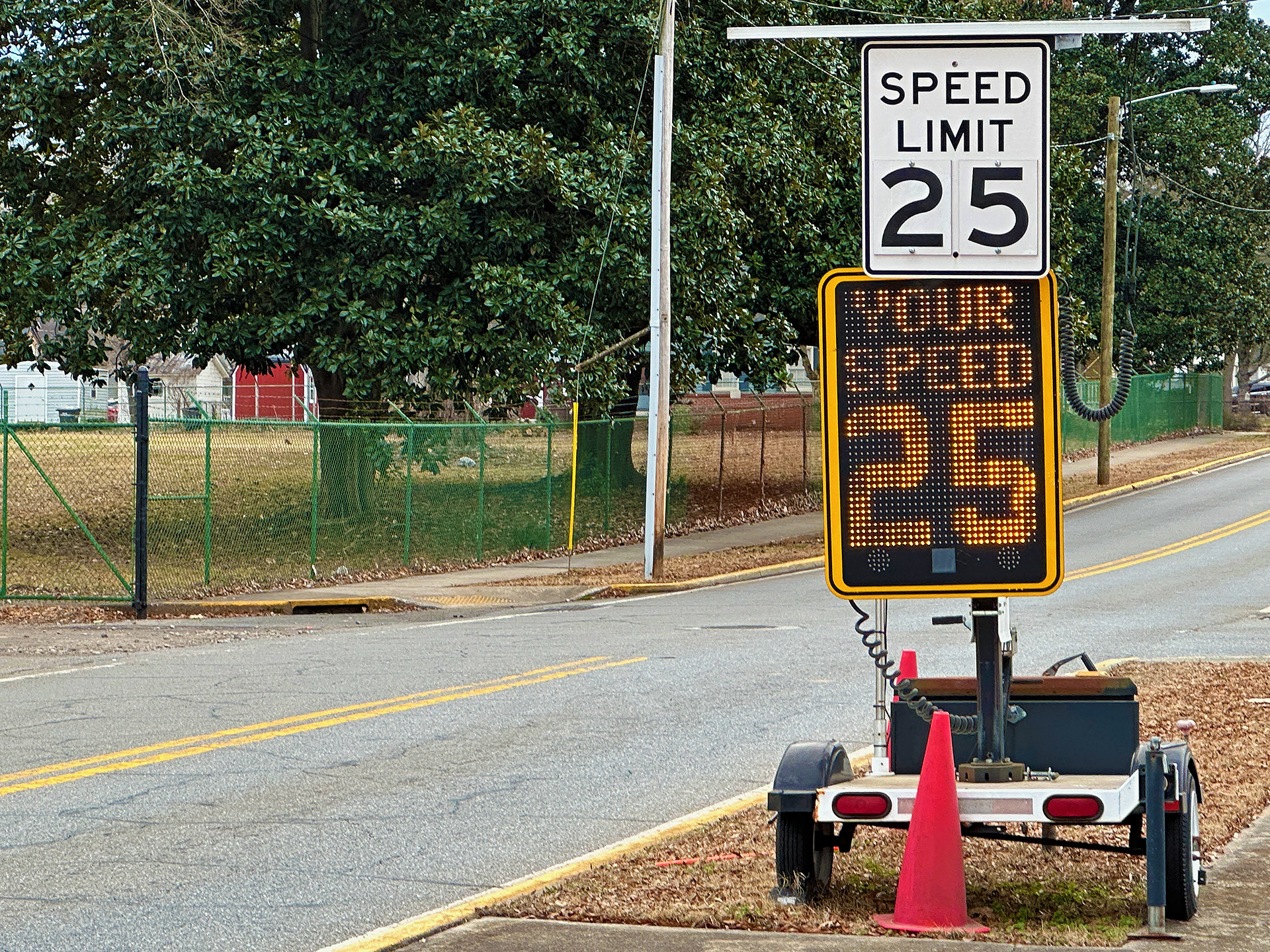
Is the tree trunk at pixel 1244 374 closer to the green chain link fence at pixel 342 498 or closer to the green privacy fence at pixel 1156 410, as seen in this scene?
the green privacy fence at pixel 1156 410

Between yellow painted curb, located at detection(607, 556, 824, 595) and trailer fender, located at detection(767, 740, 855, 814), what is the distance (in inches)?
591

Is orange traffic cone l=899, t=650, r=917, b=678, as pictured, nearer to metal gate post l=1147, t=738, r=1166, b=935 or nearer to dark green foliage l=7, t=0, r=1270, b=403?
metal gate post l=1147, t=738, r=1166, b=935

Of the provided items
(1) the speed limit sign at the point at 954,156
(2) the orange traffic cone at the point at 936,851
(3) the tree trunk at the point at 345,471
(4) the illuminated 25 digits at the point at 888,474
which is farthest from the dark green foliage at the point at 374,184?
(2) the orange traffic cone at the point at 936,851

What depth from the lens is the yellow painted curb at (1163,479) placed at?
3394cm

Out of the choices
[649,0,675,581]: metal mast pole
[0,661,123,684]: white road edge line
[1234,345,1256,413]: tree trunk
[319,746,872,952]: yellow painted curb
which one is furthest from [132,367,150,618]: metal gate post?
[1234,345,1256,413]: tree trunk

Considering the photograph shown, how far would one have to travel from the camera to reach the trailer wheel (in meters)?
5.73

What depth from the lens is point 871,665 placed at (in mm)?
13633

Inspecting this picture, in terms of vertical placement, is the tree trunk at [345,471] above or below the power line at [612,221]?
below

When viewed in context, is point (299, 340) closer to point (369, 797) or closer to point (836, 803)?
point (369, 797)

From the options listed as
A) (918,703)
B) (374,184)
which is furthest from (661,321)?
(918,703)

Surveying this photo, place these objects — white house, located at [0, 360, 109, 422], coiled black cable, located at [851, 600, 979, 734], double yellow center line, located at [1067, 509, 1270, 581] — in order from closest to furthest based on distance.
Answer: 1. coiled black cable, located at [851, 600, 979, 734]
2. double yellow center line, located at [1067, 509, 1270, 581]
3. white house, located at [0, 360, 109, 422]

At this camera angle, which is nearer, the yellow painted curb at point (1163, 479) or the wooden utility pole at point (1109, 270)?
the yellow painted curb at point (1163, 479)

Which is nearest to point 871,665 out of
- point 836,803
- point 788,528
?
point 836,803

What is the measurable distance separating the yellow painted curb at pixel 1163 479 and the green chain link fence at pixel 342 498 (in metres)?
6.56
